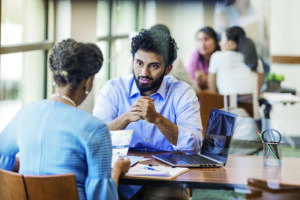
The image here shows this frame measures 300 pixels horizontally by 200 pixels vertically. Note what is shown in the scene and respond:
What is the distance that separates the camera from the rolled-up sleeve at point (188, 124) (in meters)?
1.95

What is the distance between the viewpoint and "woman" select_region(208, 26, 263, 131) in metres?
3.76

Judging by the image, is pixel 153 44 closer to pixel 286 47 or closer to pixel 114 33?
pixel 114 33

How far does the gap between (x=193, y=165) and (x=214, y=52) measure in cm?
233

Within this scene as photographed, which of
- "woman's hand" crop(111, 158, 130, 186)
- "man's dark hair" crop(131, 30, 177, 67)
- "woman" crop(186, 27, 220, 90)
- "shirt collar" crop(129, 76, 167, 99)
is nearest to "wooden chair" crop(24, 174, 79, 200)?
"woman's hand" crop(111, 158, 130, 186)

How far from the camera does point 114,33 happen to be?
3.88 meters

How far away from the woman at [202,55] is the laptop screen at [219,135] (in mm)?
1929

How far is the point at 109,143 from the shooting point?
136 cm

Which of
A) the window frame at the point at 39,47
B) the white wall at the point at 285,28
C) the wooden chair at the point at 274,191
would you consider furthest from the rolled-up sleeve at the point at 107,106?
the white wall at the point at 285,28

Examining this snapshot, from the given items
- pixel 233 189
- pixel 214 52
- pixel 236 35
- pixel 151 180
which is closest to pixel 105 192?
pixel 151 180

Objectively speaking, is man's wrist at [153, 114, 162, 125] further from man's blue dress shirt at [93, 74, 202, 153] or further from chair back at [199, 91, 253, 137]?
chair back at [199, 91, 253, 137]

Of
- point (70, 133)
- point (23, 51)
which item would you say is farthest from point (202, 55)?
point (70, 133)

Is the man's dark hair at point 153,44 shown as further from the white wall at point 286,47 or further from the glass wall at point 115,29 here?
the white wall at point 286,47

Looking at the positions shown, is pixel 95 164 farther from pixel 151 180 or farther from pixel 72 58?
pixel 72 58

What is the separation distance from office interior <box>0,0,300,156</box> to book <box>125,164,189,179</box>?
938mm
